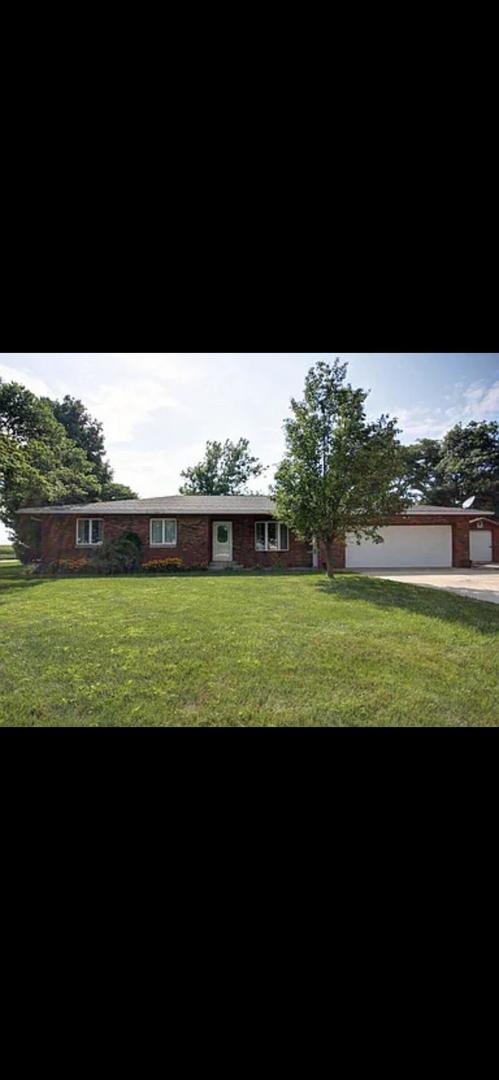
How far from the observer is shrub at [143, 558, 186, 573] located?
12.2m

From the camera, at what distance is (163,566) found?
40.4ft

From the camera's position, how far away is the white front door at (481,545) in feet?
52.1

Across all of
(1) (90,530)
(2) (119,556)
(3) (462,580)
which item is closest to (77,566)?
(2) (119,556)

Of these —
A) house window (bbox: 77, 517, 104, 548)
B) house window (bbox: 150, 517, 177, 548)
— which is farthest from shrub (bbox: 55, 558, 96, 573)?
house window (bbox: 150, 517, 177, 548)

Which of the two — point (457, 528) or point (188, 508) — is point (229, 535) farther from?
point (457, 528)

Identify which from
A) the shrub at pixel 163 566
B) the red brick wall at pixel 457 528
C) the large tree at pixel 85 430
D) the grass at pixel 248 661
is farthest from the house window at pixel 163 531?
the large tree at pixel 85 430

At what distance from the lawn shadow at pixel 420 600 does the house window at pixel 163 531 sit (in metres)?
5.58

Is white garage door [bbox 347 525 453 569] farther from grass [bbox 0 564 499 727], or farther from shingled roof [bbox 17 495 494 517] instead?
grass [bbox 0 564 499 727]

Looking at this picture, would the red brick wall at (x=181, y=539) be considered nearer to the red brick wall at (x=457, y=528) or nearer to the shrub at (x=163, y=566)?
the shrub at (x=163, y=566)
